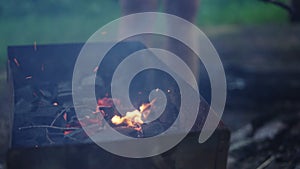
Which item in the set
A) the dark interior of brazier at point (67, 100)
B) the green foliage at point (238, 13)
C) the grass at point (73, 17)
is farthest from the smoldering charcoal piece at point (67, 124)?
the green foliage at point (238, 13)

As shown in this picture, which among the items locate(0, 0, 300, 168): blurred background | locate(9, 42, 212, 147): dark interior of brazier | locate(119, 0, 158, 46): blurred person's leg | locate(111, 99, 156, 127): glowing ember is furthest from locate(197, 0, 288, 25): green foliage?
locate(111, 99, 156, 127): glowing ember

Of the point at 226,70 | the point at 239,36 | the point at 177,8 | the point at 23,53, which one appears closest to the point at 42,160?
the point at 23,53

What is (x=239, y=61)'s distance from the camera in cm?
652

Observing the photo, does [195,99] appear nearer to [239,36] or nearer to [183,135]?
[183,135]

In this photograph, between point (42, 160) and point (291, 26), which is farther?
point (291, 26)

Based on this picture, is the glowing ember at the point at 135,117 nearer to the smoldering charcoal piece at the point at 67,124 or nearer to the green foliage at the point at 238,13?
the smoldering charcoal piece at the point at 67,124

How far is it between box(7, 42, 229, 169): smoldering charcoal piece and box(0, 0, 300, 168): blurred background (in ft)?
2.98

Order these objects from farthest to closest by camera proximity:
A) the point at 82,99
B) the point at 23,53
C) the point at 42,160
Answer: the point at 23,53 < the point at 82,99 < the point at 42,160

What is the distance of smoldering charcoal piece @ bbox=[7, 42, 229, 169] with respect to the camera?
2492 mm

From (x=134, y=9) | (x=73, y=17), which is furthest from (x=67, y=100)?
(x=73, y=17)

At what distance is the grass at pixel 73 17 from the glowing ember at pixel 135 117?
330 centimetres

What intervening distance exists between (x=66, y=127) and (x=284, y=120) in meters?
2.69

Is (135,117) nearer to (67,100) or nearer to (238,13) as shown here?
(67,100)

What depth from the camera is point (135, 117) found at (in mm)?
3283
